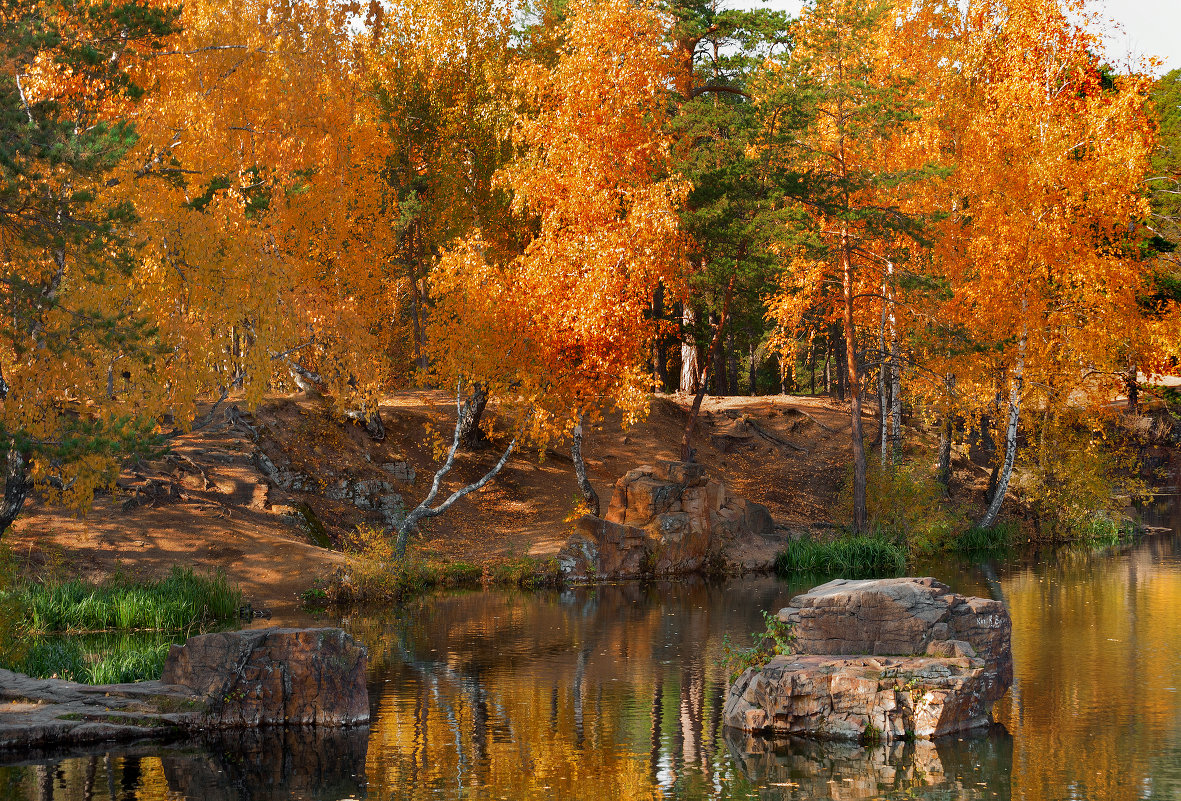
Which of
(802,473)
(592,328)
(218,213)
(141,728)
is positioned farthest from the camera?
(802,473)

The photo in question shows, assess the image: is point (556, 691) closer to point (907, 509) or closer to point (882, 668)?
point (882, 668)

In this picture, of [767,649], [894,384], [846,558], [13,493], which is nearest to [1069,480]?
[894,384]

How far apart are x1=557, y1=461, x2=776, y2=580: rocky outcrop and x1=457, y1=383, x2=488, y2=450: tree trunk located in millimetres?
4090

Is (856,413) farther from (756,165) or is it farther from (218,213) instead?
(218,213)

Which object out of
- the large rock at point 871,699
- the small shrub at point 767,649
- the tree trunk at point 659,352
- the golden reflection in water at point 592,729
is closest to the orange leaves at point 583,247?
the tree trunk at point 659,352

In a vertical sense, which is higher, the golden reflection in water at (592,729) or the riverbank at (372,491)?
the riverbank at (372,491)

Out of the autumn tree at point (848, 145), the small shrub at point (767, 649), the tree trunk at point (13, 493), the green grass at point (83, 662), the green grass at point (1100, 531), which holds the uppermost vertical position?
the autumn tree at point (848, 145)

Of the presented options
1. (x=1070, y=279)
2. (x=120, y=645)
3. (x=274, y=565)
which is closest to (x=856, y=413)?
(x=1070, y=279)

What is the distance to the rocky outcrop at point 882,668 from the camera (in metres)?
12.5

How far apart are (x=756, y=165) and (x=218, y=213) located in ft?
49.2

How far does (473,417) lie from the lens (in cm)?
3469

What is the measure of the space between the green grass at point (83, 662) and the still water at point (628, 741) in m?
2.52

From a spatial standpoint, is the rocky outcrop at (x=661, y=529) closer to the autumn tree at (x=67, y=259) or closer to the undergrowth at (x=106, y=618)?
the undergrowth at (x=106, y=618)

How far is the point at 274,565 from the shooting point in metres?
24.4
